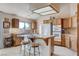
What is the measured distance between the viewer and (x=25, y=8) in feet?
4.92

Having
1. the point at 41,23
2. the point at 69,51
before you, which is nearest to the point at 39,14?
the point at 41,23

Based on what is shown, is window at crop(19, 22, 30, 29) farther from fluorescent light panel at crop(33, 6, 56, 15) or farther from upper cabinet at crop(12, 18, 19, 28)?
fluorescent light panel at crop(33, 6, 56, 15)

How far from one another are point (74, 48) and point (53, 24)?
400 millimetres

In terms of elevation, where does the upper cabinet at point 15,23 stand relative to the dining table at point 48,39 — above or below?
above

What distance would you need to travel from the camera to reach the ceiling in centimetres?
148

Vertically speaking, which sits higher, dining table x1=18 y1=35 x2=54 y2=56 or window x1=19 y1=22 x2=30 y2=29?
window x1=19 y1=22 x2=30 y2=29

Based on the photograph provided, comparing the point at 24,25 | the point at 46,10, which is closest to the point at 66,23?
the point at 46,10

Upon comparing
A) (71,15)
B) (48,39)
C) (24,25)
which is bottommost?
(48,39)

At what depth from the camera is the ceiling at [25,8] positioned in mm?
1480

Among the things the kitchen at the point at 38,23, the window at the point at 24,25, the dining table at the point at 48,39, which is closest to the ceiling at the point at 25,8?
the kitchen at the point at 38,23

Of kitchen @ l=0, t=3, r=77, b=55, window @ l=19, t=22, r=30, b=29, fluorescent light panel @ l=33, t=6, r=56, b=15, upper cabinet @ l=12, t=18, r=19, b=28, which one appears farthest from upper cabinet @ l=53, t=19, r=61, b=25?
upper cabinet @ l=12, t=18, r=19, b=28

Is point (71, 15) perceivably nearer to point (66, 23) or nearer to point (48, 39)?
point (66, 23)

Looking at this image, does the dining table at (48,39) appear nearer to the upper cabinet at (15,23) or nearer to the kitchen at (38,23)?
the kitchen at (38,23)

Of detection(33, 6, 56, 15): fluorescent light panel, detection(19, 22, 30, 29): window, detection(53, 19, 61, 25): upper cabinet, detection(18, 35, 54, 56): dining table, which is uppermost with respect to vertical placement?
detection(33, 6, 56, 15): fluorescent light panel
